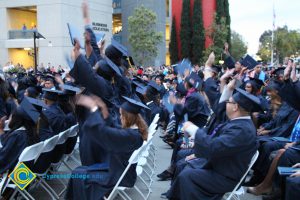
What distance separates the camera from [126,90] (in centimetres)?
626

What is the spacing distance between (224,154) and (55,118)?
10.6 feet

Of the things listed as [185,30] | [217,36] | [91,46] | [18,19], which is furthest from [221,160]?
[185,30]

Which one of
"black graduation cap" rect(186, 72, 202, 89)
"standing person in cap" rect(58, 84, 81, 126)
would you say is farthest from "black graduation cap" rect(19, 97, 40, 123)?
"black graduation cap" rect(186, 72, 202, 89)

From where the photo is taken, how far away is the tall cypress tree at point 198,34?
4222 cm

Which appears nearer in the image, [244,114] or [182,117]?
[244,114]

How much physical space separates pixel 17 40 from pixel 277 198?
3376 centimetres

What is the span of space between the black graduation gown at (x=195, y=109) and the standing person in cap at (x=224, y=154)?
6.98 feet

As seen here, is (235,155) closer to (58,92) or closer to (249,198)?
(249,198)

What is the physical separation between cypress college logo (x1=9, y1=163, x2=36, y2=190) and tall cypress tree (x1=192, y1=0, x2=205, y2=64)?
38250 millimetres

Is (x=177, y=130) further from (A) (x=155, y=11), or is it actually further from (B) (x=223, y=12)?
(A) (x=155, y=11)

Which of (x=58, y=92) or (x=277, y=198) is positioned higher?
(x=58, y=92)

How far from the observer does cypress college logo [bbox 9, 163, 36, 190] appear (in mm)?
4715

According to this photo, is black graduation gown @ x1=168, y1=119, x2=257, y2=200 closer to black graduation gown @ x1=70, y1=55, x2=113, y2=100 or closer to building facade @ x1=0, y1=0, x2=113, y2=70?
black graduation gown @ x1=70, y1=55, x2=113, y2=100

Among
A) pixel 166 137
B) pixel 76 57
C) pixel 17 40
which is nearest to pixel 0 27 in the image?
pixel 17 40
